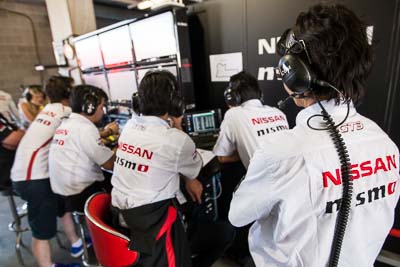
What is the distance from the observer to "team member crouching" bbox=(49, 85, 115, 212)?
4.75 feet

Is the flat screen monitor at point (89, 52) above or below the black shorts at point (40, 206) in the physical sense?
above

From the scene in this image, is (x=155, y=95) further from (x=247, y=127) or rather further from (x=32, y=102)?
(x=32, y=102)

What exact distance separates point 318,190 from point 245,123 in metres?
0.92

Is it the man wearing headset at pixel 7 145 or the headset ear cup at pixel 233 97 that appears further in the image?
the man wearing headset at pixel 7 145

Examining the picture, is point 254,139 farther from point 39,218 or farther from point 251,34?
point 39,218

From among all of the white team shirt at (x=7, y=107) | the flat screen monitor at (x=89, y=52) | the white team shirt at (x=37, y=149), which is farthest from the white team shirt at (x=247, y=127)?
the white team shirt at (x=7, y=107)

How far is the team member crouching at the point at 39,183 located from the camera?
1.56 metres

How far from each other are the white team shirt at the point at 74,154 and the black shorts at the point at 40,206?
0.38 feet

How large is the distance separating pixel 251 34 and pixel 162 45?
74cm

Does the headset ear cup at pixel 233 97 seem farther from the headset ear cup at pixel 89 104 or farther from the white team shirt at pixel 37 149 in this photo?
the white team shirt at pixel 37 149

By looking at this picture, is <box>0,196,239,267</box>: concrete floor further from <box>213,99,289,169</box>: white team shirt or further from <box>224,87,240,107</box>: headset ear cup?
<box>224,87,240,107</box>: headset ear cup

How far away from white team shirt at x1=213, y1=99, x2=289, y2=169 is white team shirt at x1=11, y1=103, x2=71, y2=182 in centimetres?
117

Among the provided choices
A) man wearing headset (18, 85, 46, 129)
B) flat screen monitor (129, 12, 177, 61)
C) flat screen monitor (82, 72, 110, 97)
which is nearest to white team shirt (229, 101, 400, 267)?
flat screen monitor (129, 12, 177, 61)

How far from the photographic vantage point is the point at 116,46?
2.50m
